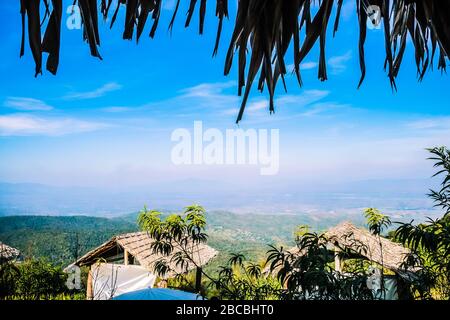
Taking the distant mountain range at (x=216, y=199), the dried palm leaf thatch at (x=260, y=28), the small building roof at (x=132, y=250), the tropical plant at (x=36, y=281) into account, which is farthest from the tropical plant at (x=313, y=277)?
the small building roof at (x=132, y=250)

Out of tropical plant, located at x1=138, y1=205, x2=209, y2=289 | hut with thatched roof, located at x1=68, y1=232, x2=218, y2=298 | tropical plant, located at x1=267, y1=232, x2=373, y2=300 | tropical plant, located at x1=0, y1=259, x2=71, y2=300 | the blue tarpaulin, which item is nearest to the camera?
tropical plant, located at x1=267, y1=232, x2=373, y2=300

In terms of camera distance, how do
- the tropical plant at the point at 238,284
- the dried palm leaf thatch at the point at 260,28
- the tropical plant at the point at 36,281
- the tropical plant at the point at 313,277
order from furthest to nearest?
1. the tropical plant at the point at 36,281
2. the tropical plant at the point at 238,284
3. the tropical plant at the point at 313,277
4. the dried palm leaf thatch at the point at 260,28

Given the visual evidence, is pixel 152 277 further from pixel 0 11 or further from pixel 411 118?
pixel 411 118

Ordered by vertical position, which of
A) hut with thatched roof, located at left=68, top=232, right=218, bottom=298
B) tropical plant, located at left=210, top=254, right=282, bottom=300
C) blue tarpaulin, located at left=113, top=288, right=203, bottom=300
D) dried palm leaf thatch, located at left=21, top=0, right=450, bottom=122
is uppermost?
dried palm leaf thatch, located at left=21, top=0, right=450, bottom=122

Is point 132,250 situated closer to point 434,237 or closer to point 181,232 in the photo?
point 181,232

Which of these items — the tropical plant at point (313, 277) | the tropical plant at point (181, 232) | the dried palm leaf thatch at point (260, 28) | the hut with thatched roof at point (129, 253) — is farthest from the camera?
the hut with thatched roof at point (129, 253)

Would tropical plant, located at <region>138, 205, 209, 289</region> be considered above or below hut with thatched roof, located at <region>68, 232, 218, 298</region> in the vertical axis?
above

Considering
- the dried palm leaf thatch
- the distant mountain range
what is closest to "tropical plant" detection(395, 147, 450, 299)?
the distant mountain range

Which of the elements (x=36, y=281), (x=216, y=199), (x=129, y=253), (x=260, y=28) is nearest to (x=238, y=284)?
(x=260, y=28)

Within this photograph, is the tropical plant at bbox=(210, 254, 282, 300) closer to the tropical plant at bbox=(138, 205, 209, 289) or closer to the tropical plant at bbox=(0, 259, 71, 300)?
the tropical plant at bbox=(138, 205, 209, 289)

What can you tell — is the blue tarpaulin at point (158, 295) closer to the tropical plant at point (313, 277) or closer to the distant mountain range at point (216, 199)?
the distant mountain range at point (216, 199)

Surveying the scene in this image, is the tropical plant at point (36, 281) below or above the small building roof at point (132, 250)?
above
